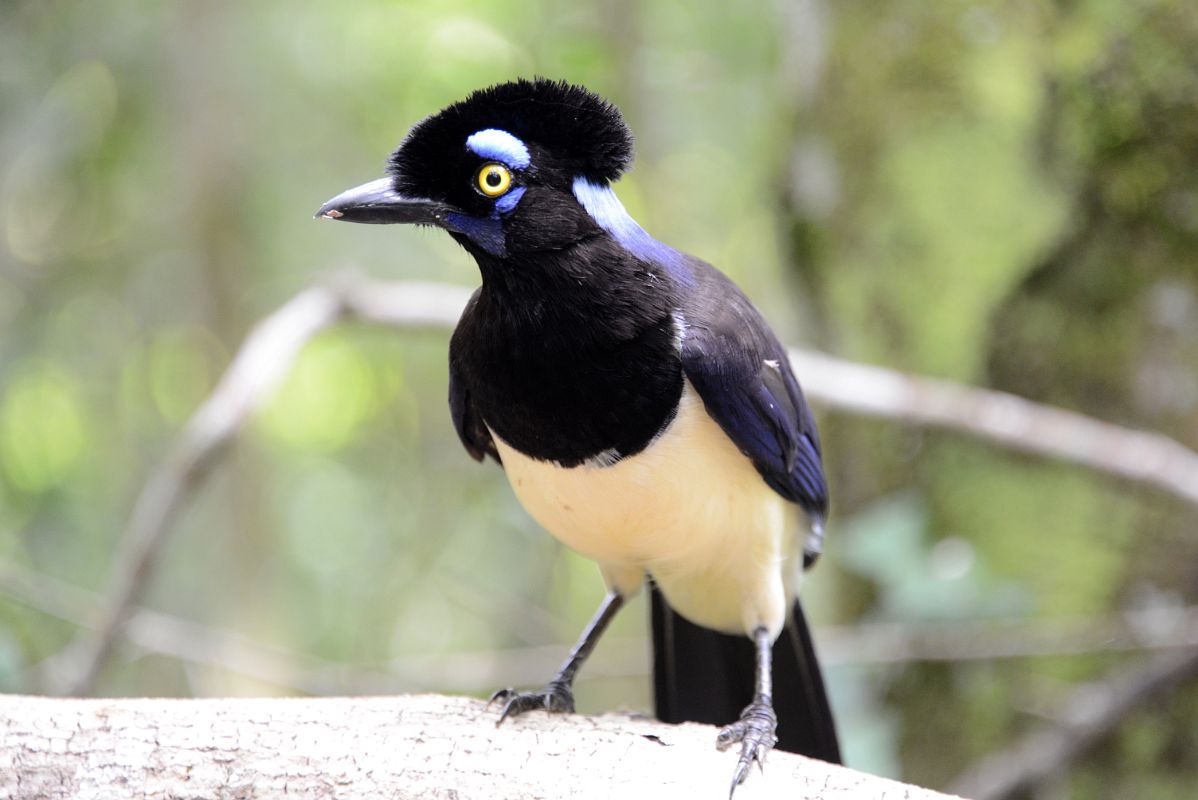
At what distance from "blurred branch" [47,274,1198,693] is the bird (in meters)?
1.31

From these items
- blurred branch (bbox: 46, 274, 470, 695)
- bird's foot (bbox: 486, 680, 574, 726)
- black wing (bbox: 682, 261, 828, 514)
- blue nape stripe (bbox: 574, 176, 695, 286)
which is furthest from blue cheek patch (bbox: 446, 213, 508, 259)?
blurred branch (bbox: 46, 274, 470, 695)

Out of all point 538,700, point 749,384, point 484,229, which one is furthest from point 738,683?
point 484,229

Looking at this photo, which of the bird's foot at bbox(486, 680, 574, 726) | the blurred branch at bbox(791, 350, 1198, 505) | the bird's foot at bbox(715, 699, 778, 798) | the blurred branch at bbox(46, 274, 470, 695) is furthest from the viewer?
the blurred branch at bbox(791, 350, 1198, 505)

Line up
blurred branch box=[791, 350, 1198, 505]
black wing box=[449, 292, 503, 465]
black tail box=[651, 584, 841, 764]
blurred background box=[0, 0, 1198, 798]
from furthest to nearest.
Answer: blurred background box=[0, 0, 1198, 798] < blurred branch box=[791, 350, 1198, 505] < black tail box=[651, 584, 841, 764] < black wing box=[449, 292, 503, 465]

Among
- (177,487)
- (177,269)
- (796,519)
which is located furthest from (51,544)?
(796,519)

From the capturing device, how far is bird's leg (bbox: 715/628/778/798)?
8.50ft

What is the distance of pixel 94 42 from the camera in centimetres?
713

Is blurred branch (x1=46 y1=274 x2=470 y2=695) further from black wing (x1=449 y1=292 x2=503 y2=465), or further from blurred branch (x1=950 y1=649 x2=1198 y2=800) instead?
blurred branch (x1=950 y1=649 x2=1198 y2=800)

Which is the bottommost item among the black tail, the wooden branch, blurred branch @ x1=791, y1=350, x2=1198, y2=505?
the wooden branch

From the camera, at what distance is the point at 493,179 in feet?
9.02

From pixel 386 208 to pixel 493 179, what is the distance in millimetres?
253

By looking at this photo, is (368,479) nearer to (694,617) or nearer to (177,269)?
(177,269)

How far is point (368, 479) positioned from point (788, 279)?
6.06 meters

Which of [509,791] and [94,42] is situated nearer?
[509,791]
